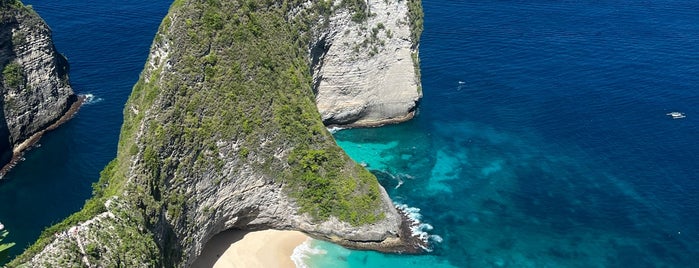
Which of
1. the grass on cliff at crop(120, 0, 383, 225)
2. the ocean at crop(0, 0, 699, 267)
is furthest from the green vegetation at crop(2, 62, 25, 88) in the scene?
the grass on cliff at crop(120, 0, 383, 225)

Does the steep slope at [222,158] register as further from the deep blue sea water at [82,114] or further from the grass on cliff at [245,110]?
the deep blue sea water at [82,114]

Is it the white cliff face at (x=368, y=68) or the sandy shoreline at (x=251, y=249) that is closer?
the sandy shoreline at (x=251, y=249)


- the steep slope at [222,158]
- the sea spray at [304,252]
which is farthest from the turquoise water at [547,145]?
the steep slope at [222,158]

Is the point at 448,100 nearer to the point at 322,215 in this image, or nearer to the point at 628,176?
the point at 628,176

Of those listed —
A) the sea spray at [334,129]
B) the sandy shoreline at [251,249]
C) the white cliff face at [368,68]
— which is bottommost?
the sandy shoreline at [251,249]

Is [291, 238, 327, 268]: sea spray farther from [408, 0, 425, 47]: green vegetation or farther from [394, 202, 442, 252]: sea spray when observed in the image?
[408, 0, 425, 47]: green vegetation

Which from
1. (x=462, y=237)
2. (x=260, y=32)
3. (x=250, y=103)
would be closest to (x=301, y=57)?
(x=260, y=32)

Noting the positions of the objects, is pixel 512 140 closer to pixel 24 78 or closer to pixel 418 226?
pixel 418 226
